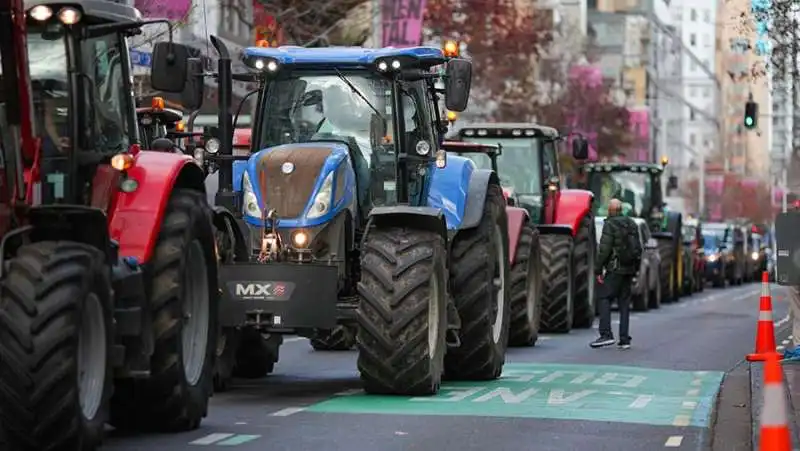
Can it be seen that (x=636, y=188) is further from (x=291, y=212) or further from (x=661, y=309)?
(x=291, y=212)

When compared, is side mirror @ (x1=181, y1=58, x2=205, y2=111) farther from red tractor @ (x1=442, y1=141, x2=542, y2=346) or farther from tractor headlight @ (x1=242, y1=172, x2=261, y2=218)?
red tractor @ (x1=442, y1=141, x2=542, y2=346)

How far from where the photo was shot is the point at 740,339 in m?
28.4

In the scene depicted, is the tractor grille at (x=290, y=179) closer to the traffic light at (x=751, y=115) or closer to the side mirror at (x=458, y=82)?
the side mirror at (x=458, y=82)

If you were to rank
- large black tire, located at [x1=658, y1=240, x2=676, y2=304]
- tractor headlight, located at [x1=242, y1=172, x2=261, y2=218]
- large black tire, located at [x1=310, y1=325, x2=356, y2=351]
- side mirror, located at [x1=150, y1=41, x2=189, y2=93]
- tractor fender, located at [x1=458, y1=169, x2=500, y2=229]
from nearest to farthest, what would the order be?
1. side mirror, located at [x1=150, y1=41, x2=189, y2=93]
2. tractor headlight, located at [x1=242, y1=172, x2=261, y2=218]
3. tractor fender, located at [x1=458, y1=169, x2=500, y2=229]
4. large black tire, located at [x1=310, y1=325, x2=356, y2=351]
5. large black tire, located at [x1=658, y1=240, x2=676, y2=304]

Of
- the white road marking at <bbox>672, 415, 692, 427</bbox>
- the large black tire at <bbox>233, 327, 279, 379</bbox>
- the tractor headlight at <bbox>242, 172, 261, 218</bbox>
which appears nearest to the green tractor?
the large black tire at <bbox>233, 327, 279, 379</bbox>

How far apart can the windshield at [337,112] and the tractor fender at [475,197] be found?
870 mm

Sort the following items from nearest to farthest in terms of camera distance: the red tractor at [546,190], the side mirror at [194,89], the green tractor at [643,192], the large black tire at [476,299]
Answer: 1. the side mirror at [194,89]
2. the large black tire at [476,299]
3. the red tractor at [546,190]
4. the green tractor at [643,192]

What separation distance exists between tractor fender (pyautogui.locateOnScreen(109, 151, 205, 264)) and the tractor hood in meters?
3.39

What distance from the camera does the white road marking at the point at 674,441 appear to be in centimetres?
1327

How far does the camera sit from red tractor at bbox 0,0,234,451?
10.6 m

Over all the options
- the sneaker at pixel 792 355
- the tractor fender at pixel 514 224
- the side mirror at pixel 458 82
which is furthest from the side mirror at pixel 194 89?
the tractor fender at pixel 514 224

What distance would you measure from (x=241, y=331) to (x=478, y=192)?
252 centimetres

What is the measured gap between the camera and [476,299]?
18.0 m

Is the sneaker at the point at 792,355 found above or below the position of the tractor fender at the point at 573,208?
below
